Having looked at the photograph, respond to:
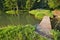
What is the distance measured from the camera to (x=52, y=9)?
96.4ft

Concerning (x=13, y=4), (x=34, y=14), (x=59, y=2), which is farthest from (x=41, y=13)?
(x=13, y=4)

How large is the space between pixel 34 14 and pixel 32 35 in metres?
16.4

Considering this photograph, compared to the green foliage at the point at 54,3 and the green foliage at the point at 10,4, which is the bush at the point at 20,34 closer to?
the green foliage at the point at 54,3

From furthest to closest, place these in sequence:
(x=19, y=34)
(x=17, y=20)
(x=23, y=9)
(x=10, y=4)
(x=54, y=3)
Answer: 1. (x=23, y=9)
2. (x=10, y=4)
3. (x=54, y=3)
4. (x=17, y=20)
5. (x=19, y=34)

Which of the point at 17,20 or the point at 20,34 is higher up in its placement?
the point at 20,34

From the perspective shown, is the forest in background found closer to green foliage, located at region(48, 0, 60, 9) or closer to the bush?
green foliage, located at region(48, 0, 60, 9)

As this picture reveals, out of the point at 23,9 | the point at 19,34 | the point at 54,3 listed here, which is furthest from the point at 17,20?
the point at 19,34

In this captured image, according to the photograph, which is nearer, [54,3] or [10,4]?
[54,3]

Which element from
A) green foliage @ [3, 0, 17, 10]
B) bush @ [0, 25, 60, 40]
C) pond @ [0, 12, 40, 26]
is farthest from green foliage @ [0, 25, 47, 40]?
green foliage @ [3, 0, 17, 10]

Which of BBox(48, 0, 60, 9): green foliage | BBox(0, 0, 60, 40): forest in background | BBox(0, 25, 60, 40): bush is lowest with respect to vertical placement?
BBox(0, 0, 60, 40): forest in background

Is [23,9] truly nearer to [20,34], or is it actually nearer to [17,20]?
[17,20]

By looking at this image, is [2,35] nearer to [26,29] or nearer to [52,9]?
[26,29]

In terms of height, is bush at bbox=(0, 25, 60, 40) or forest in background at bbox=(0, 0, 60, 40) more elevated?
bush at bbox=(0, 25, 60, 40)

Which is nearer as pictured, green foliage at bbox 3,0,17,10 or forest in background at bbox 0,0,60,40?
forest in background at bbox 0,0,60,40
